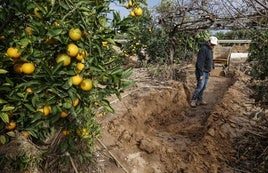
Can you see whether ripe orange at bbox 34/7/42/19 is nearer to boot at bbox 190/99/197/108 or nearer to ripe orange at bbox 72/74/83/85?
ripe orange at bbox 72/74/83/85

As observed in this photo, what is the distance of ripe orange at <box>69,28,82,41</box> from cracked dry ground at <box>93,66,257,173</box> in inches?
87.1

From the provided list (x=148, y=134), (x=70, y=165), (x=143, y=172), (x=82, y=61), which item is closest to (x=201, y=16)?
(x=148, y=134)

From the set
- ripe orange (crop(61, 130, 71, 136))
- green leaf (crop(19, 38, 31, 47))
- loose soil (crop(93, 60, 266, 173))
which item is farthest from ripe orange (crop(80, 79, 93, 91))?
loose soil (crop(93, 60, 266, 173))

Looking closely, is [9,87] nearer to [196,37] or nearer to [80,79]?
[80,79]

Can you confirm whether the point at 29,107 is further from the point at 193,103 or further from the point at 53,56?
the point at 193,103

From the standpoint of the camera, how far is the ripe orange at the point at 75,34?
6.60 feet

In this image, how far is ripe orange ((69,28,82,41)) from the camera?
201 cm

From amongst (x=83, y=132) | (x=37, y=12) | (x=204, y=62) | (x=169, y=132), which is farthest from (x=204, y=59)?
(x=37, y=12)

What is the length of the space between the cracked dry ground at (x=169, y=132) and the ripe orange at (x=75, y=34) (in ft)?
7.26

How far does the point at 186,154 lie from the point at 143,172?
2.64 feet

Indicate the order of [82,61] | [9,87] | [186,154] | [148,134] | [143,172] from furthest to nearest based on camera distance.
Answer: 1. [148,134]
2. [186,154]
3. [143,172]
4. [9,87]
5. [82,61]

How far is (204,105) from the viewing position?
7.94 meters

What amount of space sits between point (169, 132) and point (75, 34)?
14.0 feet

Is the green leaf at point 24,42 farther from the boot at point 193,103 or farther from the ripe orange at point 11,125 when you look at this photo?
the boot at point 193,103
